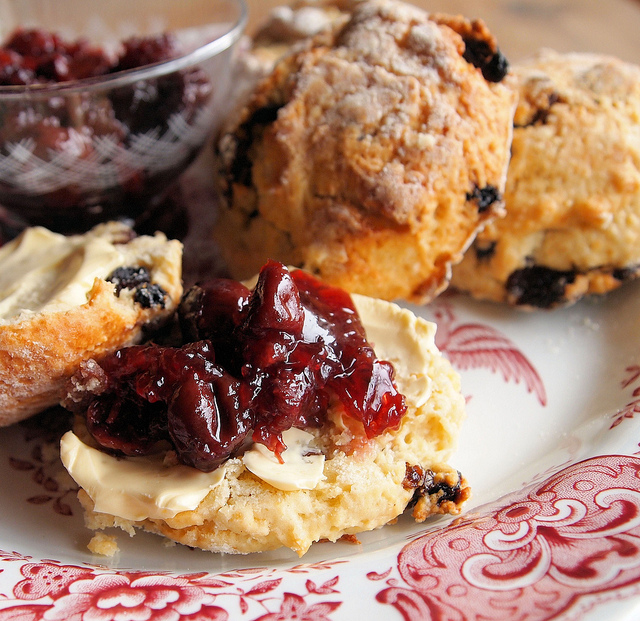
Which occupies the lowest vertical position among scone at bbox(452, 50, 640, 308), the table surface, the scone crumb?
the scone crumb

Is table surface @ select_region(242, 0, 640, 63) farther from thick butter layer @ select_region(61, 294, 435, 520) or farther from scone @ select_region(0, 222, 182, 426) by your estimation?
thick butter layer @ select_region(61, 294, 435, 520)

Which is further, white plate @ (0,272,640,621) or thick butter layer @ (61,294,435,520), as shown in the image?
thick butter layer @ (61,294,435,520)

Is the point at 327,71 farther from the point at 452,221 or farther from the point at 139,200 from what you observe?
the point at 139,200

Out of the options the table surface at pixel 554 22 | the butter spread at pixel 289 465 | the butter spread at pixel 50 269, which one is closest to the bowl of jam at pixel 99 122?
the butter spread at pixel 50 269

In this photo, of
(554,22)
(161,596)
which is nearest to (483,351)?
(161,596)

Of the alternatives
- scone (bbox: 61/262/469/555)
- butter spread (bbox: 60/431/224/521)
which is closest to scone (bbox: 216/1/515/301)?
scone (bbox: 61/262/469/555)

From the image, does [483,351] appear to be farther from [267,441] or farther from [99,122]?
[99,122]
